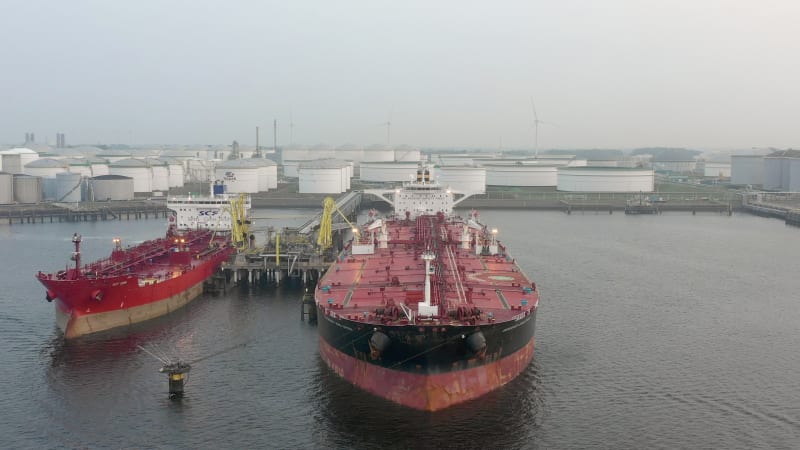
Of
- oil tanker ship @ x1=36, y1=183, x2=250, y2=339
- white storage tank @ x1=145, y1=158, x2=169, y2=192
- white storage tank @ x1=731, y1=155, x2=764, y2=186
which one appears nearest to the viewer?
oil tanker ship @ x1=36, y1=183, x2=250, y2=339

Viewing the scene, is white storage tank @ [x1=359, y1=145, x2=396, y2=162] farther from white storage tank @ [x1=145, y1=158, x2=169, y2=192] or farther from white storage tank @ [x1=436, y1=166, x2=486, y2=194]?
white storage tank @ [x1=145, y1=158, x2=169, y2=192]

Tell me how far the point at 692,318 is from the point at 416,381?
15.3 meters

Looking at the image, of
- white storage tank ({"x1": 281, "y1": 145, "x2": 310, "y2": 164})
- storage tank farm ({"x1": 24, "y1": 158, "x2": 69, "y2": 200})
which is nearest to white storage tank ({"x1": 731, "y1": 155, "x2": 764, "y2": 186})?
white storage tank ({"x1": 281, "y1": 145, "x2": 310, "y2": 164})

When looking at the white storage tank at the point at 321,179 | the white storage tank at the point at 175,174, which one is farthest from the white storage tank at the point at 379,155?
the white storage tank at the point at 321,179

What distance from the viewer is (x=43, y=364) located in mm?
22656

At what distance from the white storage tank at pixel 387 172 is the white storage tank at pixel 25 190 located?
166 ft

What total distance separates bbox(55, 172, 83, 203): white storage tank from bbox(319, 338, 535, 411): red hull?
221 ft

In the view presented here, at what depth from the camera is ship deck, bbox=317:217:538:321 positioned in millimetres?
21062

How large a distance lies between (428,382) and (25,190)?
71739mm

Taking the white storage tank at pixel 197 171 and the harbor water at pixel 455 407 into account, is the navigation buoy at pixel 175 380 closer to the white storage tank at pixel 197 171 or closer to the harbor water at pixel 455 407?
the harbor water at pixel 455 407

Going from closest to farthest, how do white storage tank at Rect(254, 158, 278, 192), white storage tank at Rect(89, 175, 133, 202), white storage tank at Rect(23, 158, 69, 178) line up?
1. white storage tank at Rect(89, 175, 133, 202)
2. white storage tank at Rect(23, 158, 69, 178)
3. white storage tank at Rect(254, 158, 278, 192)

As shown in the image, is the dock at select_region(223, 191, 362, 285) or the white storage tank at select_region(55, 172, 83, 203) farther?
the white storage tank at select_region(55, 172, 83, 203)

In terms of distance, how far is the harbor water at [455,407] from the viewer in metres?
17.7

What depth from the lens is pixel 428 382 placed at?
18.2 m
